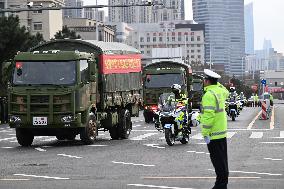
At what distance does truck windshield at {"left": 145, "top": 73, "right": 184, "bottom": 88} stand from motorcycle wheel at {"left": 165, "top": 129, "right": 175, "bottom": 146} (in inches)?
718

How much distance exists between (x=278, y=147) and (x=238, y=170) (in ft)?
21.1

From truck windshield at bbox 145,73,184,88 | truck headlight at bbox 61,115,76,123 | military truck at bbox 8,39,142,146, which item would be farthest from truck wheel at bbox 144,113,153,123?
truck headlight at bbox 61,115,76,123

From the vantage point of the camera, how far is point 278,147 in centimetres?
2173

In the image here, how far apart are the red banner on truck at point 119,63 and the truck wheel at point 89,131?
181cm

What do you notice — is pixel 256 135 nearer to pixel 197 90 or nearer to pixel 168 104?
pixel 168 104

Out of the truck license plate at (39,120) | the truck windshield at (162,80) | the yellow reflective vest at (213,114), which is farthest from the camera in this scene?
the truck windshield at (162,80)

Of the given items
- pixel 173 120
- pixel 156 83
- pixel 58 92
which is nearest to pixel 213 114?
pixel 173 120

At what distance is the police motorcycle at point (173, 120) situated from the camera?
22817 millimetres

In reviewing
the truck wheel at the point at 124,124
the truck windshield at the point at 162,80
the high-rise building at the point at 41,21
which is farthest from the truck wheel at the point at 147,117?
the high-rise building at the point at 41,21

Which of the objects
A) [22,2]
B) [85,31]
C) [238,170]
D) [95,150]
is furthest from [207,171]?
[85,31]

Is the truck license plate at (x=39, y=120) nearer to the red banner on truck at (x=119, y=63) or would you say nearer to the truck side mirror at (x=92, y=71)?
the truck side mirror at (x=92, y=71)

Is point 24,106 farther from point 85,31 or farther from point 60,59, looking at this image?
point 85,31

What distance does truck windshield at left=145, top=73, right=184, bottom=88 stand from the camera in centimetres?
4128

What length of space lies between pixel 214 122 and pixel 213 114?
0.38ft
